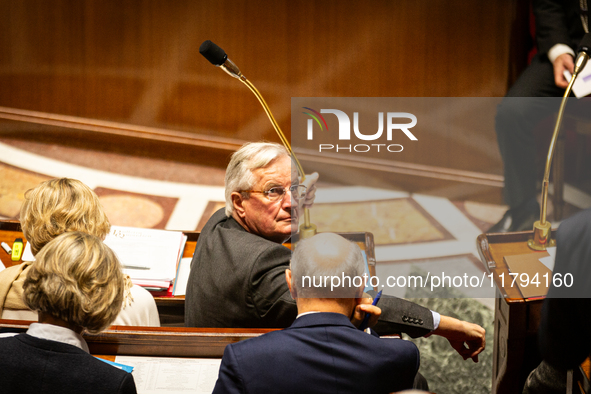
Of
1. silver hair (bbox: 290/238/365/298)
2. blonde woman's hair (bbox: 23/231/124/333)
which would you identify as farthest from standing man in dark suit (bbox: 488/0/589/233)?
blonde woman's hair (bbox: 23/231/124/333)

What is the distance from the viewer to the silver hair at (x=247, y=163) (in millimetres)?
1823

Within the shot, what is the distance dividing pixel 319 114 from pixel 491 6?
3.02 metres

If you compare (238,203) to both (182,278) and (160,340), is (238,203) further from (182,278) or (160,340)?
(160,340)

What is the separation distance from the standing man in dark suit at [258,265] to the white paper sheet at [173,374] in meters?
0.19

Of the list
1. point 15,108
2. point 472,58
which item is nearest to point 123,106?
point 15,108

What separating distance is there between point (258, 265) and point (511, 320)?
0.78 meters

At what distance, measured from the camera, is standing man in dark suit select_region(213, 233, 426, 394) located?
114 cm

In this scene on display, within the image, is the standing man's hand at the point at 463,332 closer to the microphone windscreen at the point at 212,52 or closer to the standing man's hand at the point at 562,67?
the microphone windscreen at the point at 212,52

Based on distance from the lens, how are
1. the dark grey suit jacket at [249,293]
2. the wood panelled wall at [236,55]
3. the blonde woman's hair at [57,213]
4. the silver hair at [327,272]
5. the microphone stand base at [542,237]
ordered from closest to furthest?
the silver hair at [327,272]
the dark grey suit jacket at [249,293]
the blonde woman's hair at [57,213]
the microphone stand base at [542,237]
the wood panelled wall at [236,55]

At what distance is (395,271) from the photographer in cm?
131

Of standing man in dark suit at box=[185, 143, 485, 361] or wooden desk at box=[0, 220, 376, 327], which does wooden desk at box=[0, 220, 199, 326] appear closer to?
wooden desk at box=[0, 220, 376, 327]

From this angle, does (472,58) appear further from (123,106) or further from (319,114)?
(319,114)

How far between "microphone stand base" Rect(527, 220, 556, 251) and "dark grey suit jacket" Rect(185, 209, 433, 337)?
472mm

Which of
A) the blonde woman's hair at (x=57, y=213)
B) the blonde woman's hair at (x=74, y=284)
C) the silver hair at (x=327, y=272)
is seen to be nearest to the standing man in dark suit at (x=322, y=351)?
the silver hair at (x=327, y=272)
